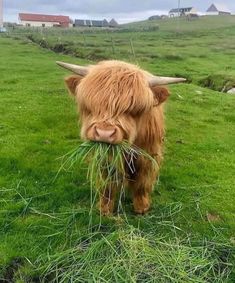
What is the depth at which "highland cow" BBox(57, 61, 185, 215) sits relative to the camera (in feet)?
13.9

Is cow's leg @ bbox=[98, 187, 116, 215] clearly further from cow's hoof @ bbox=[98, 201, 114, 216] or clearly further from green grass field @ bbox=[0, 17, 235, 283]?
green grass field @ bbox=[0, 17, 235, 283]

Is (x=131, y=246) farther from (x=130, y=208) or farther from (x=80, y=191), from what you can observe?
(x=80, y=191)

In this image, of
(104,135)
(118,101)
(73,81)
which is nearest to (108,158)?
(104,135)

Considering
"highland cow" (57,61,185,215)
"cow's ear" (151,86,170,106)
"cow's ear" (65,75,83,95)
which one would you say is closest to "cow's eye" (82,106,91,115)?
"highland cow" (57,61,185,215)

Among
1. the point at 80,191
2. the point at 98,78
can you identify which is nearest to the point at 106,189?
the point at 80,191

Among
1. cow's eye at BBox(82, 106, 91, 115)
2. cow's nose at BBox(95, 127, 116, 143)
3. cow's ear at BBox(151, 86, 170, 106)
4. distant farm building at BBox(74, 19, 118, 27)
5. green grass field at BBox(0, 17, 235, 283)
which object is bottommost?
green grass field at BBox(0, 17, 235, 283)

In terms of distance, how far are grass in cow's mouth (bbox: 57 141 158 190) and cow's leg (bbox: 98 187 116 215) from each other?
0.14 metres

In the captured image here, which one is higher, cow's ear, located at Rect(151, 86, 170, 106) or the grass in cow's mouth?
cow's ear, located at Rect(151, 86, 170, 106)

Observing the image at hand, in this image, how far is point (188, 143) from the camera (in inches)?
344

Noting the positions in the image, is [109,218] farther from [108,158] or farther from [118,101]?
[118,101]

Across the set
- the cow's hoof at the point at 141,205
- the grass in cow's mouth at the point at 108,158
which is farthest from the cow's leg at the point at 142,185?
the grass in cow's mouth at the point at 108,158

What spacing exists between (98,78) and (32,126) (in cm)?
493

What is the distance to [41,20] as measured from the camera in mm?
98312

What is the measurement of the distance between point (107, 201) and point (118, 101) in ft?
4.99
